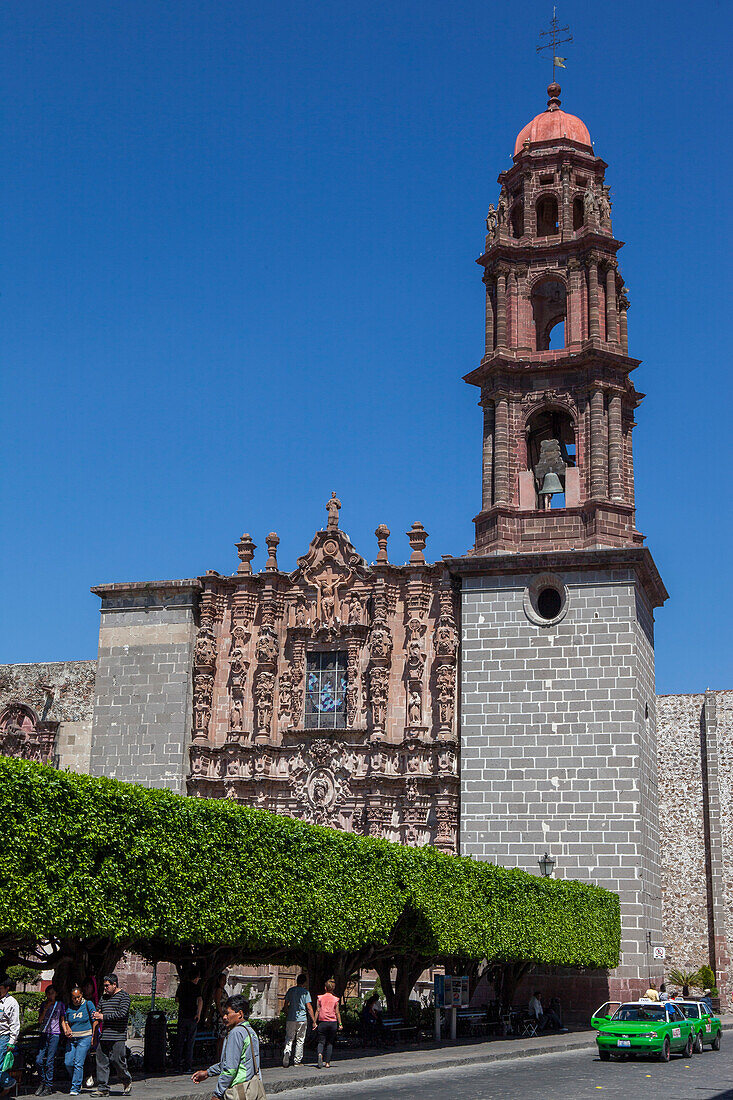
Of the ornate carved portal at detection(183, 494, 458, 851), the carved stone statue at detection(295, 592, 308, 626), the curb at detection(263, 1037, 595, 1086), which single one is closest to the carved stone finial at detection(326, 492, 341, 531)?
the ornate carved portal at detection(183, 494, 458, 851)

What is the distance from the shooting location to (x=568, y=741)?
3133 centimetres

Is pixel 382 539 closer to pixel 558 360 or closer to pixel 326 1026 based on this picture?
pixel 558 360

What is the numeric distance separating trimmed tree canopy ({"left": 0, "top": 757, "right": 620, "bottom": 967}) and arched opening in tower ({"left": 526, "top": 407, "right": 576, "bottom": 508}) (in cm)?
1097

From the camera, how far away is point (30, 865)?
634 inches

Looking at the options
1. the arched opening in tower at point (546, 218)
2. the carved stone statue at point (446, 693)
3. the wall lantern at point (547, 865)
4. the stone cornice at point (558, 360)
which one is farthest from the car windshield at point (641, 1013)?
the arched opening in tower at point (546, 218)

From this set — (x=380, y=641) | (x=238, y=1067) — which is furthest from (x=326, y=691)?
(x=238, y=1067)

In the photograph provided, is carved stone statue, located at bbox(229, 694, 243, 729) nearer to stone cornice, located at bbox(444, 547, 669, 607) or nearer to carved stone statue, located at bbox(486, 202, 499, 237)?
stone cornice, located at bbox(444, 547, 669, 607)

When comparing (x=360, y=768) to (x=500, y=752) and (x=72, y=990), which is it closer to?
(x=500, y=752)

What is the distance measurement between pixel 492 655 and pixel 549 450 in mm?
6051

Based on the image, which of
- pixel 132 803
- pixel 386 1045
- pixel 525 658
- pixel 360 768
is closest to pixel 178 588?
pixel 360 768

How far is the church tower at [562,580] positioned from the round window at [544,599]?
5cm

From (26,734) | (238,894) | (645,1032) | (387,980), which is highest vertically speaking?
(26,734)

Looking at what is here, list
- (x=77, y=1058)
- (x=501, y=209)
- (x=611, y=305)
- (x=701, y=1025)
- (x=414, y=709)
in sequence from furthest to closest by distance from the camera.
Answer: (x=501, y=209) < (x=611, y=305) < (x=414, y=709) < (x=701, y=1025) < (x=77, y=1058)

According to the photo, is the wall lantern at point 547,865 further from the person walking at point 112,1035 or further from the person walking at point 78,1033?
the person walking at point 78,1033
